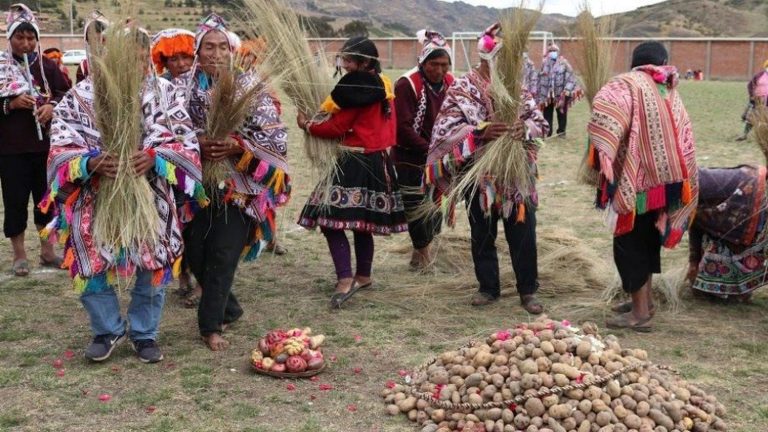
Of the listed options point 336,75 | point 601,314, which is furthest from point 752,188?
point 336,75

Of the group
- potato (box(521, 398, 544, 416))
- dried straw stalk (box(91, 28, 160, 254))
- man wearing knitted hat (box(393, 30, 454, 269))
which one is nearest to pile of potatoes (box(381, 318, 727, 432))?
potato (box(521, 398, 544, 416))

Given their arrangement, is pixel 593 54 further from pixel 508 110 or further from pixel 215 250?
pixel 215 250

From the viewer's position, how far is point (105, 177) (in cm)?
367

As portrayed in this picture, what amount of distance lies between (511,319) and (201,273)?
1717 millimetres

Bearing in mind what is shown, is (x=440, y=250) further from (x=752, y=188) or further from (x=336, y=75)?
(x=752, y=188)

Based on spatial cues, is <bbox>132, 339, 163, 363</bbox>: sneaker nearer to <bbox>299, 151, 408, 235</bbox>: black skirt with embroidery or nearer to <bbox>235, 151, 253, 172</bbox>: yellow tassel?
<bbox>235, 151, 253, 172</bbox>: yellow tassel

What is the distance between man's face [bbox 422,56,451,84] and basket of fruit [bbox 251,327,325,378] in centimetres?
211

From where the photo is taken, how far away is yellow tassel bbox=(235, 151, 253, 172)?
13.3 ft

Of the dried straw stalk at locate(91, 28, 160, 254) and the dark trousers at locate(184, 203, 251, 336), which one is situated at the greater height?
the dried straw stalk at locate(91, 28, 160, 254)

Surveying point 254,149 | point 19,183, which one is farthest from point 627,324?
point 19,183

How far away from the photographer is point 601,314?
4.78m

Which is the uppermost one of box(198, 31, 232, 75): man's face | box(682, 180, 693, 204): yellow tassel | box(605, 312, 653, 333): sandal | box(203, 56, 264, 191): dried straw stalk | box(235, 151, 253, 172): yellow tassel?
box(198, 31, 232, 75): man's face

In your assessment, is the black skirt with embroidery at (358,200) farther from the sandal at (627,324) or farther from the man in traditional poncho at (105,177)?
the sandal at (627,324)

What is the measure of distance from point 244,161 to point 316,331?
1.03 m
